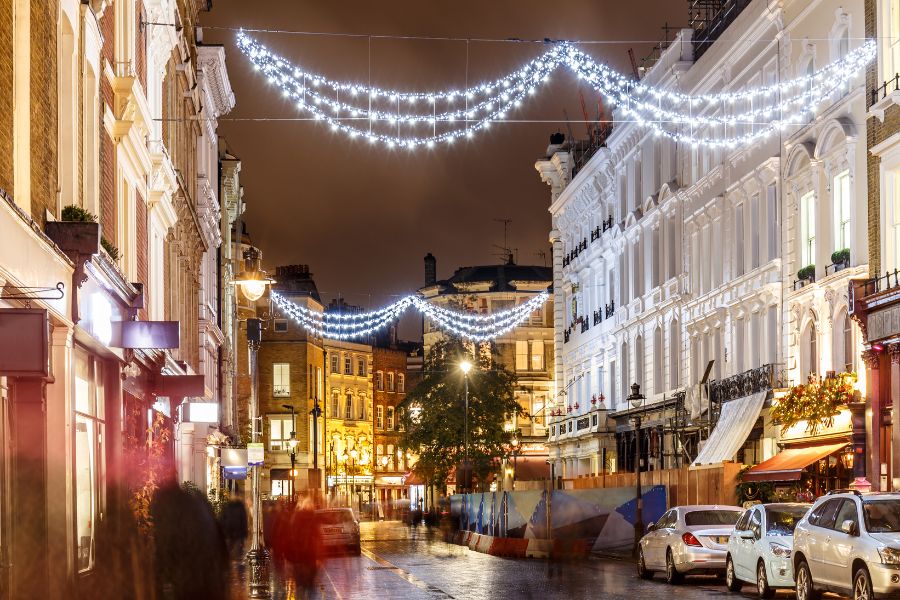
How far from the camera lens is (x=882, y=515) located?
1867 cm

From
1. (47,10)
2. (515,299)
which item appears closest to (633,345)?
(47,10)

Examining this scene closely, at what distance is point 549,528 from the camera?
39.5m

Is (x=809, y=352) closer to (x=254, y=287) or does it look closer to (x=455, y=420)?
(x=254, y=287)

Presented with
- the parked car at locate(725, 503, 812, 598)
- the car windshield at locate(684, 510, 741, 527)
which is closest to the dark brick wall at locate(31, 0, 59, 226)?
the parked car at locate(725, 503, 812, 598)

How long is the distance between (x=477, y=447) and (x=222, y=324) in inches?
729

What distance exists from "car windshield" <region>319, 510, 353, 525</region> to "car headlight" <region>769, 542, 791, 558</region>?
19.5m

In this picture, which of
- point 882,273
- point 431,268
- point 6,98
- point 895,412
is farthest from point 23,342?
point 431,268

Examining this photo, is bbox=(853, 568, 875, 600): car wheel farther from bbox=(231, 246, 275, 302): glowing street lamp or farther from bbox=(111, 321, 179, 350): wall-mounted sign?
bbox=(231, 246, 275, 302): glowing street lamp

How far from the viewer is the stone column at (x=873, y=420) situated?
32188 millimetres

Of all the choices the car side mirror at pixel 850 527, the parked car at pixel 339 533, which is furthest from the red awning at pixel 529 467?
the car side mirror at pixel 850 527

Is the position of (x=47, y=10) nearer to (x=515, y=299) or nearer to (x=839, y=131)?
(x=839, y=131)

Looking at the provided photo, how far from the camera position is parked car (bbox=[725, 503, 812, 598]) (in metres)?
21.8

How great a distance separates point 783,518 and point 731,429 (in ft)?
65.2

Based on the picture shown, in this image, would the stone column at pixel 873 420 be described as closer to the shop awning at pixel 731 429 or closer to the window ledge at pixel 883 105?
the window ledge at pixel 883 105
